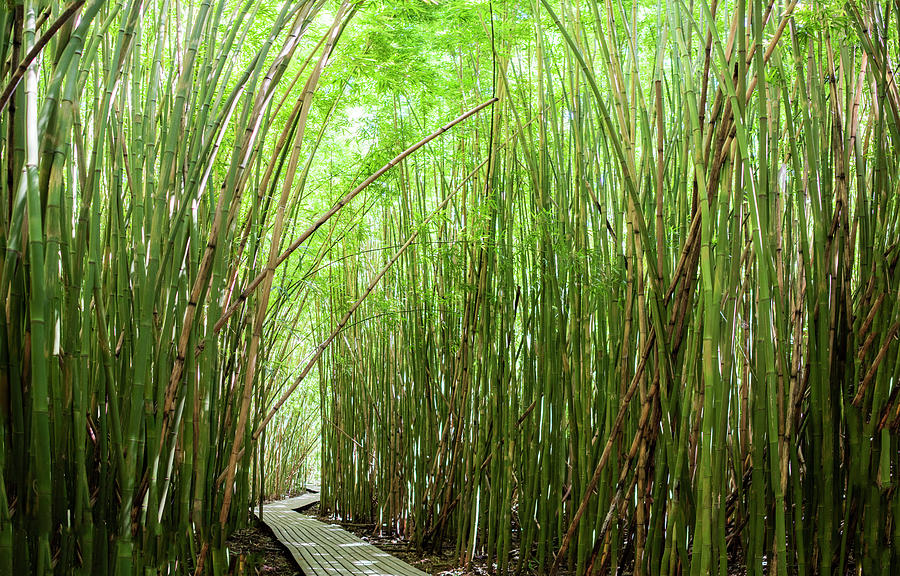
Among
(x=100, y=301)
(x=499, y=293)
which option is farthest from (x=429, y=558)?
(x=100, y=301)

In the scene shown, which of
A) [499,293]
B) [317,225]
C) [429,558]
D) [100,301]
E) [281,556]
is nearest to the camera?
[100,301]

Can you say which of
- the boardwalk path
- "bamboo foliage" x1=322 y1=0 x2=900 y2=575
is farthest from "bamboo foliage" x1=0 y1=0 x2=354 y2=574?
the boardwalk path

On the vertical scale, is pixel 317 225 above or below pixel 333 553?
above

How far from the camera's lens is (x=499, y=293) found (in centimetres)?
245

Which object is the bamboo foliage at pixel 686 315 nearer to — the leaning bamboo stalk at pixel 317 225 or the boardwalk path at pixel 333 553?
the boardwalk path at pixel 333 553

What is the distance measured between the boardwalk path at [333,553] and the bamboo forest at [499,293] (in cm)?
6

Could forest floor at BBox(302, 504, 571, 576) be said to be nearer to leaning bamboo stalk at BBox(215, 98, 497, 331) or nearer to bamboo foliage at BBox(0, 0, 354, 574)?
bamboo foliage at BBox(0, 0, 354, 574)

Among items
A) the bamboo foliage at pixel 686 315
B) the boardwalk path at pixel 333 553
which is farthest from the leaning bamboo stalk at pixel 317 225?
the boardwalk path at pixel 333 553

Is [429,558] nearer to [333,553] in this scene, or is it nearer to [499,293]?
[333,553]

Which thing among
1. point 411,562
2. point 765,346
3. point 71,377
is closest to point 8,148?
point 71,377

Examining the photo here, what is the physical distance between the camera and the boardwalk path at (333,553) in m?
2.39

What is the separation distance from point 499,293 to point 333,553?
1.25 meters

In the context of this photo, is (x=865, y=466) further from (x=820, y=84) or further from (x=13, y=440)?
(x=13, y=440)

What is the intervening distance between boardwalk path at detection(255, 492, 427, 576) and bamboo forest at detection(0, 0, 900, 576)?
0.06 metres
